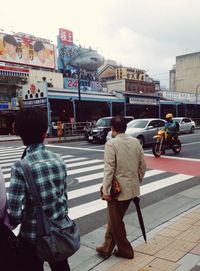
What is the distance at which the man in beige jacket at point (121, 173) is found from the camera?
3836mm

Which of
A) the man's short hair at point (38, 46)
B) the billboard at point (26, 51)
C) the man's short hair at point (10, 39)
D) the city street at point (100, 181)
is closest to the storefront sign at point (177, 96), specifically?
the billboard at point (26, 51)

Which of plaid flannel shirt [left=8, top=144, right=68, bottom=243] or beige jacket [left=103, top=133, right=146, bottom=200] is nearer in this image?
plaid flannel shirt [left=8, top=144, right=68, bottom=243]

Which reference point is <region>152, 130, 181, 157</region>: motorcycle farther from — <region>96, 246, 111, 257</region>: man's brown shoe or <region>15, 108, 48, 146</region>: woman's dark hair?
<region>15, 108, 48, 146</region>: woman's dark hair

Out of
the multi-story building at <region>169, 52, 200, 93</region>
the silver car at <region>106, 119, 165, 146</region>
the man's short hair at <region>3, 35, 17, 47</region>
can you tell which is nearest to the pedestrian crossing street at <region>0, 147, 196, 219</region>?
the silver car at <region>106, 119, 165, 146</region>

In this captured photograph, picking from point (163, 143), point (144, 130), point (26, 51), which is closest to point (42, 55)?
point (26, 51)

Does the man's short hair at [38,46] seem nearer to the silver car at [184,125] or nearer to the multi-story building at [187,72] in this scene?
the silver car at [184,125]

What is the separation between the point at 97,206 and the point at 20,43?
38526 millimetres

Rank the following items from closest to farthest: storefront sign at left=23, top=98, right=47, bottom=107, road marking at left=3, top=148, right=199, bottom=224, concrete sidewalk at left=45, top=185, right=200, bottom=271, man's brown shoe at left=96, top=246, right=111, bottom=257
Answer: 1. concrete sidewalk at left=45, top=185, right=200, bottom=271
2. man's brown shoe at left=96, top=246, right=111, bottom=257
3. road marking at left=3, top=148, right=199, bottom=224
4. storefront sign at left=23, top=98, right=47, bottom=107

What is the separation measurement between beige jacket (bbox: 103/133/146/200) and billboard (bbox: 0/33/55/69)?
3866 cm

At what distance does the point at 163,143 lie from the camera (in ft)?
46.4

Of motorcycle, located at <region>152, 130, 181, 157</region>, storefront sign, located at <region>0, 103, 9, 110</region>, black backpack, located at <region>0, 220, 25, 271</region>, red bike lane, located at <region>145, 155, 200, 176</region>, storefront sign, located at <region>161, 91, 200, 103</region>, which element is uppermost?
storefront sign, located at <region>161, 91, 200, 103</region>

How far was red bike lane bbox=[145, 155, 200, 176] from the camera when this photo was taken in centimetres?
1063

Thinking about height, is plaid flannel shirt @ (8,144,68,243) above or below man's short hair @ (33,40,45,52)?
below

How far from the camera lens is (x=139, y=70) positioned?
76938 millimetres
